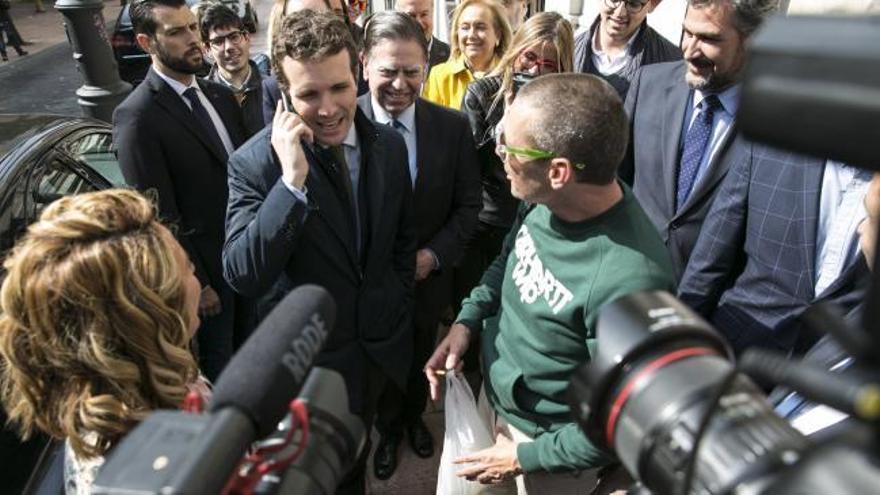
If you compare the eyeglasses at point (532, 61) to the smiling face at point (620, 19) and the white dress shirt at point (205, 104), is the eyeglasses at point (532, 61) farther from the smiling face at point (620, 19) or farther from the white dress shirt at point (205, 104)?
the white dress shirt at point (205, 104)

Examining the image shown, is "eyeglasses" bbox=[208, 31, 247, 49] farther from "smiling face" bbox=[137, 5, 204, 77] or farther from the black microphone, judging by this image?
the black microphone

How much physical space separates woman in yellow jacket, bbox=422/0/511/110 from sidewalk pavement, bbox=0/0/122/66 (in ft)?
35.5

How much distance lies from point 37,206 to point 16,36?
13105mm

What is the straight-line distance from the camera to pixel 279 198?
1870 mm

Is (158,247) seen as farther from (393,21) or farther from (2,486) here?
(393,21)

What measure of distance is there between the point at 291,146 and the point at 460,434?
107 centimetres

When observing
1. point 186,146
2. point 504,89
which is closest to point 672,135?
point 504,89

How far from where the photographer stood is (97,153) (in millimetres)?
2984

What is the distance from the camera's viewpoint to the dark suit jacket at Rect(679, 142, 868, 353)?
6.18 feet

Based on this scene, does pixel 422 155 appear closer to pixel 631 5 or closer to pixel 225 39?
pixel 631 5

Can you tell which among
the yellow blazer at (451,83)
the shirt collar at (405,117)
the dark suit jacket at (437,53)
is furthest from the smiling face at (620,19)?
the shirt collar at (405,117)

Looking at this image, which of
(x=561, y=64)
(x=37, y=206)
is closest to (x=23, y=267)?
(x=37, y=206)

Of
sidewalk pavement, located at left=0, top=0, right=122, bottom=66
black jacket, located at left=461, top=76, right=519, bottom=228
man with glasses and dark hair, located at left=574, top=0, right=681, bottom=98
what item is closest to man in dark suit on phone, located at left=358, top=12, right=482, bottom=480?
black jacket, located at left=461, top=76, right=519, bottom=228

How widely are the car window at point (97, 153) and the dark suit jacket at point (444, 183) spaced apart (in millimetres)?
1253
